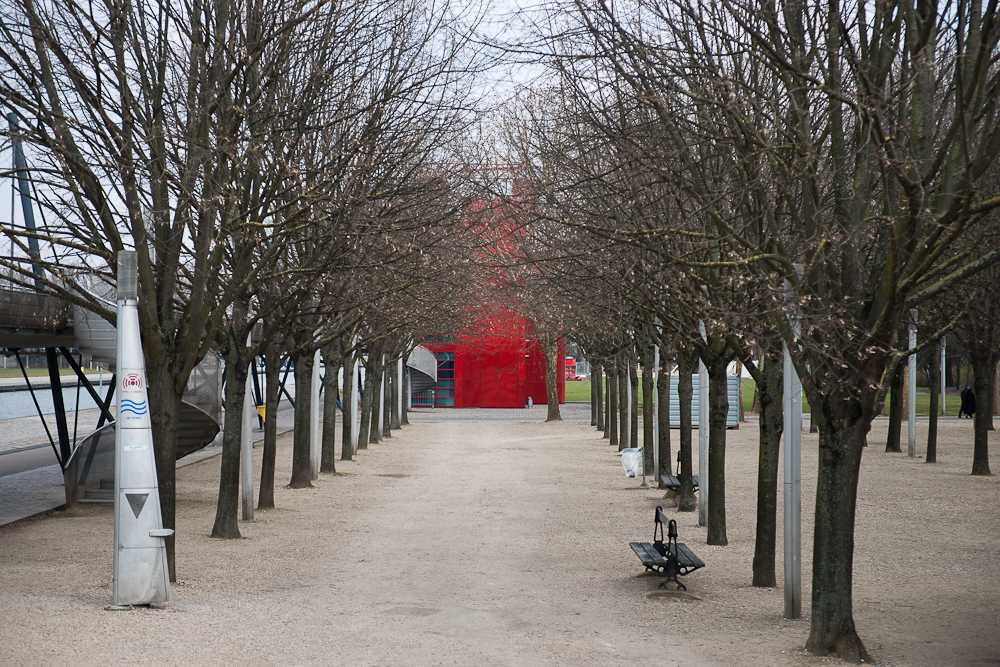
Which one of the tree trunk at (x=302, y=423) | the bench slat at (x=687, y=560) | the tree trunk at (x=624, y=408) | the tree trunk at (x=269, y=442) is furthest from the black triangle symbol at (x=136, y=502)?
the tree trunk at (x=624, y=408)

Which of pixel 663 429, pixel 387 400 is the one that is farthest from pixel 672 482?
pixel 387 400

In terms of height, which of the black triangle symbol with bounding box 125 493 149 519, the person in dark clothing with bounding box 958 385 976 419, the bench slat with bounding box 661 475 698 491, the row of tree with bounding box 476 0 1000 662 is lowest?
the bench slat with bounding box 661 475 698 491

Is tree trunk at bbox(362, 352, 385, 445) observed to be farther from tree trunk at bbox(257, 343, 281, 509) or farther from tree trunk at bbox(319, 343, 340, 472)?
tree trunk at bbox(257, 343, 281, 509)

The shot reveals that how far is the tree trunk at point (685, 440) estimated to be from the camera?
15656mm

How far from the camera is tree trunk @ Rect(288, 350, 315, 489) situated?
18.3m

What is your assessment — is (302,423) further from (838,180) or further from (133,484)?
(838,180)

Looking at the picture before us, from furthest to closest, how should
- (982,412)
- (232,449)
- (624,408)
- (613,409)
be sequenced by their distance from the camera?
(613,409) < (624,408) < (982,412) < (232,449)

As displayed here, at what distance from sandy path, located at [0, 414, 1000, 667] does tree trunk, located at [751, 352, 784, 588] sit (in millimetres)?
318

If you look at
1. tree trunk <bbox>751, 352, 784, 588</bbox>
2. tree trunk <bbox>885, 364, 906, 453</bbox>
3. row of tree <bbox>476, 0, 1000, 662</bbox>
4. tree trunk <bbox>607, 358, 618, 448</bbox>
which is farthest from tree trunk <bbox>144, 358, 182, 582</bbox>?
tree trunk <bbox>885, 364, 906, 453</bbox>

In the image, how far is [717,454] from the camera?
489 inches

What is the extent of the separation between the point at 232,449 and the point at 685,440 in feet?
24.8

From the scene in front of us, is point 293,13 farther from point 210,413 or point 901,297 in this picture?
point 210,413

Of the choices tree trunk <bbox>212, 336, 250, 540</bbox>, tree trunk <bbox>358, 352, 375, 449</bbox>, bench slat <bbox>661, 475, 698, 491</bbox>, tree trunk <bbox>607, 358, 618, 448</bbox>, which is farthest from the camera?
tree trunk <bbox>607, 358, 618, 448</bbox>

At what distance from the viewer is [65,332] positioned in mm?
16469
